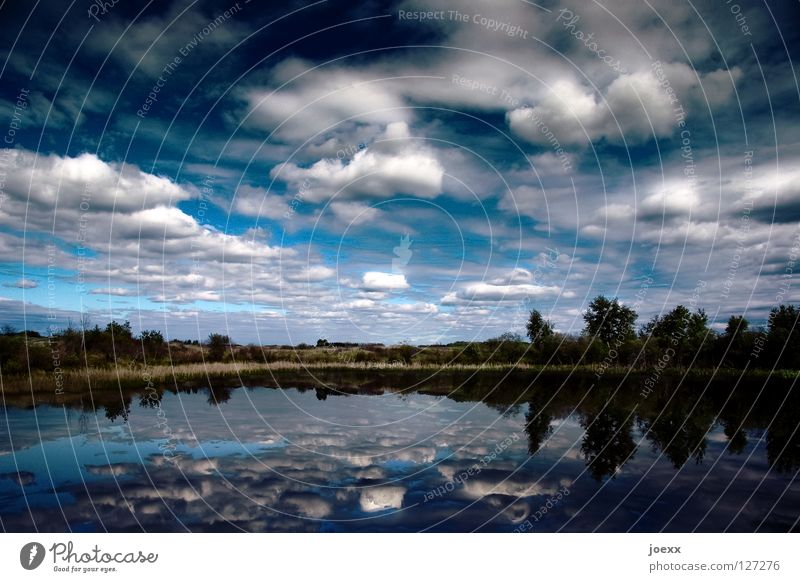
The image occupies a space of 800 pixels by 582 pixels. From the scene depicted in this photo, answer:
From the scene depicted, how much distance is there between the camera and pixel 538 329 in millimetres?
60719

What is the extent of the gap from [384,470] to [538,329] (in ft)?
163

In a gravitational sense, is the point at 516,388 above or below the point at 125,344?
below

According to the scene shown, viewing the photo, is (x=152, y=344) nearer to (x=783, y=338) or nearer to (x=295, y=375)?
(x=295, y=375)

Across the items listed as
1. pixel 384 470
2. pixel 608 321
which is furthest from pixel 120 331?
pixel 608 321

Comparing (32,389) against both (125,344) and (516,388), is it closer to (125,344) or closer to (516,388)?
(125,344)

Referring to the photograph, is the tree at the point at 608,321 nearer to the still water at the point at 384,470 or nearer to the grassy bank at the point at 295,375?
the grassy bank at the point at 295,375

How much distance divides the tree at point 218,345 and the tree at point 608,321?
40.4 metres

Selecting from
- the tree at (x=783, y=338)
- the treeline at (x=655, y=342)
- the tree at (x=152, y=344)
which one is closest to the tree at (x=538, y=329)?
the treeline at (x=655, y=342)

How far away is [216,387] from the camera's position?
31.6 m

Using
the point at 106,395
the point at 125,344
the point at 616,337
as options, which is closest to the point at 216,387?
the point at 106,395

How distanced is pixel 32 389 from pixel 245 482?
780 inches

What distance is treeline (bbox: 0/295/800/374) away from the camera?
1780 inches

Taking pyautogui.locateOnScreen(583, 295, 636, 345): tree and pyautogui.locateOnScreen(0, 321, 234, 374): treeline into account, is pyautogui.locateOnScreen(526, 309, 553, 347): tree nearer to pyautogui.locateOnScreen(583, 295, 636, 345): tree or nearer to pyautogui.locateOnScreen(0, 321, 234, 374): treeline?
pyautogui.locateOnScreen(583, 295, 636, 345): tree

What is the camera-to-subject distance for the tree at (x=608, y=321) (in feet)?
192
